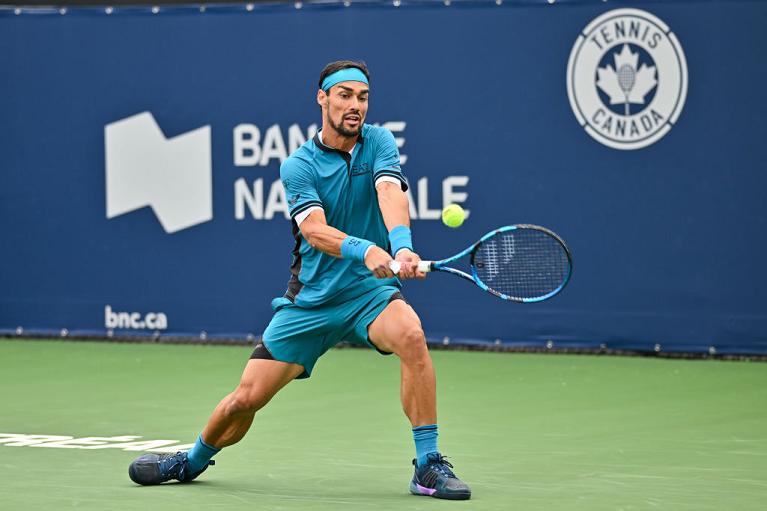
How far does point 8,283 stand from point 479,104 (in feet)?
12.5

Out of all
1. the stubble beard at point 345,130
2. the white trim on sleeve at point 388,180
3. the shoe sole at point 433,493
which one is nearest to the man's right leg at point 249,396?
the shoe sole at point 433,493

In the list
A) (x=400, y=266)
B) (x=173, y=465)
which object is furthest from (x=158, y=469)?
(x=400, y=266)

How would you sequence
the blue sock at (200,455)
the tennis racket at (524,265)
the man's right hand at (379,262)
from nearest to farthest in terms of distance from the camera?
the man's right hand at (379,262) → the blue sock at (200,455) → the tennis racket at (524,265)

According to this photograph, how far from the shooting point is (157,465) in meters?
6.96

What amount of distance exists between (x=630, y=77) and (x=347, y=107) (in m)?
4.51

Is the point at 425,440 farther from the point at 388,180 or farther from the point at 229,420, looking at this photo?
the point at 388,180

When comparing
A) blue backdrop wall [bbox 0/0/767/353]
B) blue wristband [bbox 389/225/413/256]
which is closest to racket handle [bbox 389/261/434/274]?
blue wristband [bbox 389/225/413/256]

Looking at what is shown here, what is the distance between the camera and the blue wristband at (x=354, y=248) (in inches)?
257

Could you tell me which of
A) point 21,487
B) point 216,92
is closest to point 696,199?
point 216,92

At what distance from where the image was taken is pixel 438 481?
6.56 m

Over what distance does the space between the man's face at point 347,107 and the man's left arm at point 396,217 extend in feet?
0.86

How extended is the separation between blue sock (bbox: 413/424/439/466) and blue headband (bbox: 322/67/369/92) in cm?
142

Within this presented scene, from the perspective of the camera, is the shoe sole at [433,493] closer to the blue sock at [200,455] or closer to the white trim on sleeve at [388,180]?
the blue sock at [200,455]

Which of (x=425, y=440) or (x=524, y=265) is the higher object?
(x=524, y=265)
